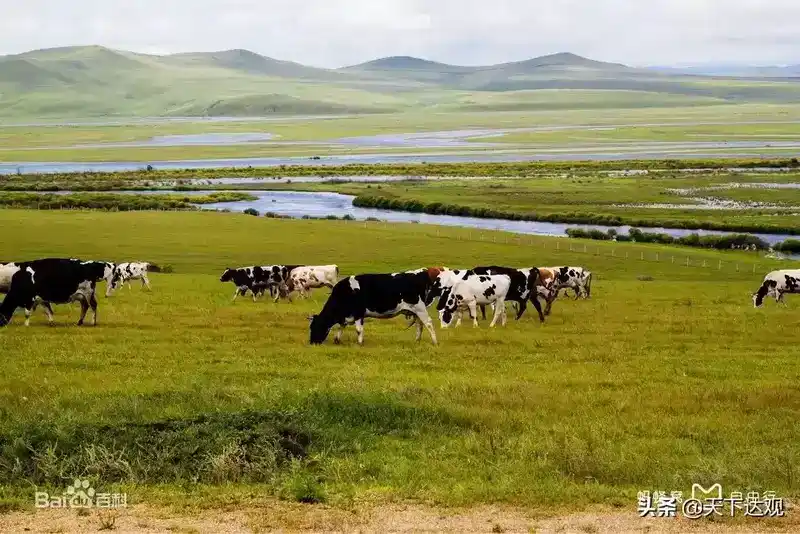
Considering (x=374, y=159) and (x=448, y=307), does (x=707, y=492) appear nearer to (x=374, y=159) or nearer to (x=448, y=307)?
(x=448, y=307)

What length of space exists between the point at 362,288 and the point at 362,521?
11.2 metres

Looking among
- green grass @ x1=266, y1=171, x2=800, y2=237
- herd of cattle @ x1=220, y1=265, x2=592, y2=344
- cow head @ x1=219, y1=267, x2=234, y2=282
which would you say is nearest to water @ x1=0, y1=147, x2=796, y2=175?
green grass @ x1=266, y1=171, x2=800, y2=237

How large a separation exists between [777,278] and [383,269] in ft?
54.0

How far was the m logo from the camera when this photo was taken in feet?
37.1

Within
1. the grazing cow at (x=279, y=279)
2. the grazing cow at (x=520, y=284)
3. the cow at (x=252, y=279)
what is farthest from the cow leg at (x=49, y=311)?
the grazing cow at (x=520, y=284)

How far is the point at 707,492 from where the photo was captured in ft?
37.5

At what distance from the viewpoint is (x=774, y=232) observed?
62781 mm

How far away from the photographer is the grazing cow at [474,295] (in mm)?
24922

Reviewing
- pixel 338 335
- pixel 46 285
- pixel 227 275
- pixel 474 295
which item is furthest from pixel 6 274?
pixel 474 295

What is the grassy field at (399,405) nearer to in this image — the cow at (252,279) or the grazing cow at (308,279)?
the cow at (252,279)

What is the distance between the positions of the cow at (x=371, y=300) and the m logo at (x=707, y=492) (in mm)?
10566

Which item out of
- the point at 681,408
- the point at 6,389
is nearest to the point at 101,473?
the point at 6,389

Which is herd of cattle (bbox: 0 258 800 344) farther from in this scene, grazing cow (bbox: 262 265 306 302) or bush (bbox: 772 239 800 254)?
bush (bbox: 772 239 800 254)

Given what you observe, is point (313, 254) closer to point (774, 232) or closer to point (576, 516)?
point (774, 232)
